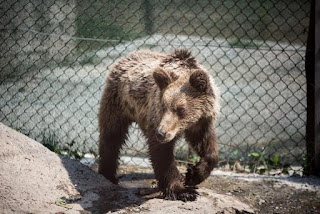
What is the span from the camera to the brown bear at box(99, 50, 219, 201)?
3.65 m

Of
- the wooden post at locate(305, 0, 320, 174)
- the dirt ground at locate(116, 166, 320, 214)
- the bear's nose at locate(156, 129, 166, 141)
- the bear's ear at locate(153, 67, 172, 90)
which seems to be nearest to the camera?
the bear's nose at locate(156, 129, 166, 141)

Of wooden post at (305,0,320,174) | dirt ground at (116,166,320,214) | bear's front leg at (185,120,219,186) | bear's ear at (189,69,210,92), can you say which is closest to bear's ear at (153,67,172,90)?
bear's ear at (189,69,210,92)

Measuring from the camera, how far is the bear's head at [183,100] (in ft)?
11.6

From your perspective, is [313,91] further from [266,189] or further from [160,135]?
[160,135]

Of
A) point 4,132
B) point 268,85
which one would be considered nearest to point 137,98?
point 4,132

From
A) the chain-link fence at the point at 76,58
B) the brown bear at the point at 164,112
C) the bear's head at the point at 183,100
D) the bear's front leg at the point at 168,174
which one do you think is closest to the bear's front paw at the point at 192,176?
the brown bear at the point at 164,112

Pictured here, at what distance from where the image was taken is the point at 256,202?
4234mm

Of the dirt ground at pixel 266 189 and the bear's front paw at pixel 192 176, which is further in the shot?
the dirt ground at pixel 266 189

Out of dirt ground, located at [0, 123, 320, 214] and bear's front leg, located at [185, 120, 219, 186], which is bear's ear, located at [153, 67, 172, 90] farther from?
dirt ground, located at [0, 123, 320, 214]

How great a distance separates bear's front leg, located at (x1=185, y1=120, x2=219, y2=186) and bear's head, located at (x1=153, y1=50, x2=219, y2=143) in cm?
15

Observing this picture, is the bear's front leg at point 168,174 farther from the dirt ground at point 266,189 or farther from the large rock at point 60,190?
the dirt ground at point 266,189

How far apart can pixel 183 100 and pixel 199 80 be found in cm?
23

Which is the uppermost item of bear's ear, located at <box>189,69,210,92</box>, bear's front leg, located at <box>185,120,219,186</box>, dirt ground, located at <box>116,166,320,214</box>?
Result: bear's ear, located at <box>189,69,210,92</box>

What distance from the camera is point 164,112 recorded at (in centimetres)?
362
